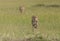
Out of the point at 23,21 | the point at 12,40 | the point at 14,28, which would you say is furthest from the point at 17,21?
the point at 12,40

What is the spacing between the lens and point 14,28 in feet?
49.2

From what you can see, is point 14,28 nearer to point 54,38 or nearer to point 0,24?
point 0,24

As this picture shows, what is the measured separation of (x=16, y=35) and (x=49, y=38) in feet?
4.97

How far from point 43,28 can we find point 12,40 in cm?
343

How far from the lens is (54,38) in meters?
12.3

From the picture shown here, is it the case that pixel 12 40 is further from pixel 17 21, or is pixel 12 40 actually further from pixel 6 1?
pixel 6 1

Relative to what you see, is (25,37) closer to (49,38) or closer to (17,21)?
(49,38)

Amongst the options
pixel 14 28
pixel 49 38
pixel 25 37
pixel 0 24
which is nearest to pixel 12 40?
pixel 25 37

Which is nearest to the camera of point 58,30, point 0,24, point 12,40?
point 12,40

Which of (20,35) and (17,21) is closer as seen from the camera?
(20,35)

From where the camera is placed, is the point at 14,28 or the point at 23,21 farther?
the point at 23,21

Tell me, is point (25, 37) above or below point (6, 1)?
below

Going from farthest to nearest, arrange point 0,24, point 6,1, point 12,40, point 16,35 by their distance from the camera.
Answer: point 6,1
point 0,24
point 16,35
point 12,40

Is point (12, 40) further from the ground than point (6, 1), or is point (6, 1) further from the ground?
point (6, 1)
